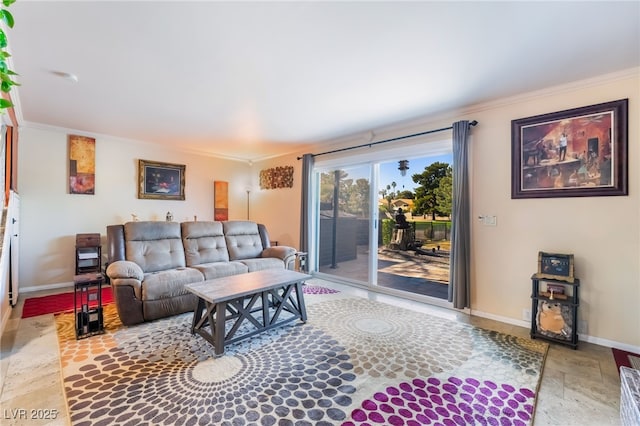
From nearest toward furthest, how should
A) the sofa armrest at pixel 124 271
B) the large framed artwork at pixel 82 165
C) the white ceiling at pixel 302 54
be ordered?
the white ceiling at pixel 302 54
the sofa armrest at pixel 124 271
the large framed artwork at pixel 82 165

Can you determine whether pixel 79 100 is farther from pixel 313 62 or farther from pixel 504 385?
pixel 504 385

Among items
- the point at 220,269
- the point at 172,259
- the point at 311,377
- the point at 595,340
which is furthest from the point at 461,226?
the point at 172,259

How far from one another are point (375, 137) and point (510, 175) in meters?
1.85

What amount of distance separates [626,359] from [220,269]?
12.9ft

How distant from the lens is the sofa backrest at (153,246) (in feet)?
11.1

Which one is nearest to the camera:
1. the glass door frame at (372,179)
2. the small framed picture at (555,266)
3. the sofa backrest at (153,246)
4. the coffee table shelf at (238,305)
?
the coffee table shelf at (238,305)

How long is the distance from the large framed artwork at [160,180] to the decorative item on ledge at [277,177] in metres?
1.56

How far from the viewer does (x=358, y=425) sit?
4.95ft

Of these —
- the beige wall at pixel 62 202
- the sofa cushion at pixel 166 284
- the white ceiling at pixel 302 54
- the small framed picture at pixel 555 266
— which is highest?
the white ceiling at pixel 302 54

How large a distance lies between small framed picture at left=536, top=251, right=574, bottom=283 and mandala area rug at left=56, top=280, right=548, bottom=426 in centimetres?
62

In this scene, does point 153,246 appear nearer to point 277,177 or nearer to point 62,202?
point 62,202

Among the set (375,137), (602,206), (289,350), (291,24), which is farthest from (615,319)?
(291,24)

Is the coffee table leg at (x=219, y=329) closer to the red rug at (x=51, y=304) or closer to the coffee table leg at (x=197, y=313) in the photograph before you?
the coffee table leg at (x=197, y=313)

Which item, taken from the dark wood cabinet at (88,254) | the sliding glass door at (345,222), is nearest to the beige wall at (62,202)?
the dark wood cabinet at (88,254)
